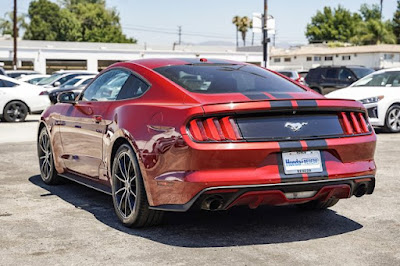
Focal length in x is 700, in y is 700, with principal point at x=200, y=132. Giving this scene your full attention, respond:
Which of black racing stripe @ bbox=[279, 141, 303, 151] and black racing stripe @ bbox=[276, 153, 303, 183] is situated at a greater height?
black racing stripe @ bbox=[279, 141, 303, 151]

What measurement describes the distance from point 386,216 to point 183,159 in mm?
2229

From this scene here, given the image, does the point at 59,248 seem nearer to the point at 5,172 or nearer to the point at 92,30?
the point at 5,172

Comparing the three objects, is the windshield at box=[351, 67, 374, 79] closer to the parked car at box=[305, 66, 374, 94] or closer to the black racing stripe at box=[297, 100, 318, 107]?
the parked car at box=[305, 66, 374, 94]

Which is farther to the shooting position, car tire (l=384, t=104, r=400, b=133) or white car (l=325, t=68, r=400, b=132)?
car tire (l=384, t=104, r=400, b=133)

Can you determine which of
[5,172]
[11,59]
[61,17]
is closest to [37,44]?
[11,59]

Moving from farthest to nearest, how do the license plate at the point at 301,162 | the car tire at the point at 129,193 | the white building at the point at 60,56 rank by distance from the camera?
the white building at the point at 60,56 → the car tire at the point at 129,193 → the license plate at the point at 301,162

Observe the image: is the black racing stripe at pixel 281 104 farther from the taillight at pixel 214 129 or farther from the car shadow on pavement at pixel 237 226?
the car shadow on pavement at pixel 237 226

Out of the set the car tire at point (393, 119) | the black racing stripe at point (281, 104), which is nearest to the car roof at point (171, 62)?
the black racing stripe at point (281, 104)

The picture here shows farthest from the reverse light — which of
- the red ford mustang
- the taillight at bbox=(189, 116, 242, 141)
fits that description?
the taillight at bbox=(189, 116, 242, 141)

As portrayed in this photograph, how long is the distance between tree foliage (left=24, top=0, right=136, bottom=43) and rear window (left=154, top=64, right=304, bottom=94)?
99.6 meters

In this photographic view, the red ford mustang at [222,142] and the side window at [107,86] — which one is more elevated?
the side window at [107,86]

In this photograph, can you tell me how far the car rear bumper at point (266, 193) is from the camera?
508 centimetres

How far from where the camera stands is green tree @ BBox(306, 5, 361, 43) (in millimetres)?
119250

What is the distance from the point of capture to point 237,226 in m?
5.86
